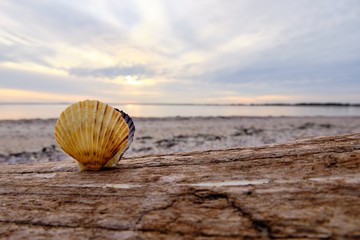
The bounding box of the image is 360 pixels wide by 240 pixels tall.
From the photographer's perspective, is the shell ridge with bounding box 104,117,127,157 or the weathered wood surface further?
the shell ridge with bounding box 104,117,127,157

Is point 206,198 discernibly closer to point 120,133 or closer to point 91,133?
point 120,133

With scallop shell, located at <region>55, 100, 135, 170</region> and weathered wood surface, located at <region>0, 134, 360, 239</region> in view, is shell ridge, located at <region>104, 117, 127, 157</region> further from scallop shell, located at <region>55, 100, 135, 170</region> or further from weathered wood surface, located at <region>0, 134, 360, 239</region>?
weathered wood surface, located at <region>0, 134, 360, 239</region>

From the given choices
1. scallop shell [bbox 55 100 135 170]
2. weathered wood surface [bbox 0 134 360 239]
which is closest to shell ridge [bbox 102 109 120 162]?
scallop shell [bbox 55 100 135 170]

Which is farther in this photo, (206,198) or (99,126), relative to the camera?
(99,126)

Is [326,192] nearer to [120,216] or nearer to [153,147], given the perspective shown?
[120,216]

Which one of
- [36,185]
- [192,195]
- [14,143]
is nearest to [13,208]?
[36,185]

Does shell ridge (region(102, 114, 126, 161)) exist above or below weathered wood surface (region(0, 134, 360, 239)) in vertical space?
above

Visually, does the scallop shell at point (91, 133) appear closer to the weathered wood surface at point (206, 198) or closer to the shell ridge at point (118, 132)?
the shell ridge at point (118, 132)

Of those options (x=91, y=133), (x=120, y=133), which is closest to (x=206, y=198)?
(x=120, y=133)
